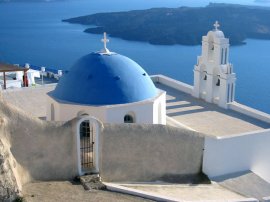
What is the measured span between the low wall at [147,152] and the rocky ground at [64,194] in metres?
0.99

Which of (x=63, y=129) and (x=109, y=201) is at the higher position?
(x=63, y=129)

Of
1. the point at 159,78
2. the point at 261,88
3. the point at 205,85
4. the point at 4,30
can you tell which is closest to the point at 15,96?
the point at 159,78

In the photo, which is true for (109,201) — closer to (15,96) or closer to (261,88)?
(15,96)

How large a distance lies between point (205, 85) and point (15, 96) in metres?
6.99

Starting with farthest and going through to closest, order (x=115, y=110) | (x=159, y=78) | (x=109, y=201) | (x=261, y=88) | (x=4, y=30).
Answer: (x=4, y=30), (x=261, y=88), (x=159, y=78), (x=115, y=110), (x=109, y=201)

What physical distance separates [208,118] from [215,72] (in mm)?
2373

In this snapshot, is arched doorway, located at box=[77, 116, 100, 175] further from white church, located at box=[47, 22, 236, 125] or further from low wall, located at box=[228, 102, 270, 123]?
low wall, located at box=[228, 102, 270, 123]

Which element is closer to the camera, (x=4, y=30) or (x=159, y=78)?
(x=159, y=78)

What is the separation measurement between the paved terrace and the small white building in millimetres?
1938

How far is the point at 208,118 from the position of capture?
1577 cm

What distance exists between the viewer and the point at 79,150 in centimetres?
1146

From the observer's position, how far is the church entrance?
11812 millimetres

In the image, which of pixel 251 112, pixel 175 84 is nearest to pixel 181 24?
pixel 175 84

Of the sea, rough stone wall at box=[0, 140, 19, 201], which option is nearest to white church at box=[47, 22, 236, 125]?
rough stone wall at box=[0, 140, 19, 201]
